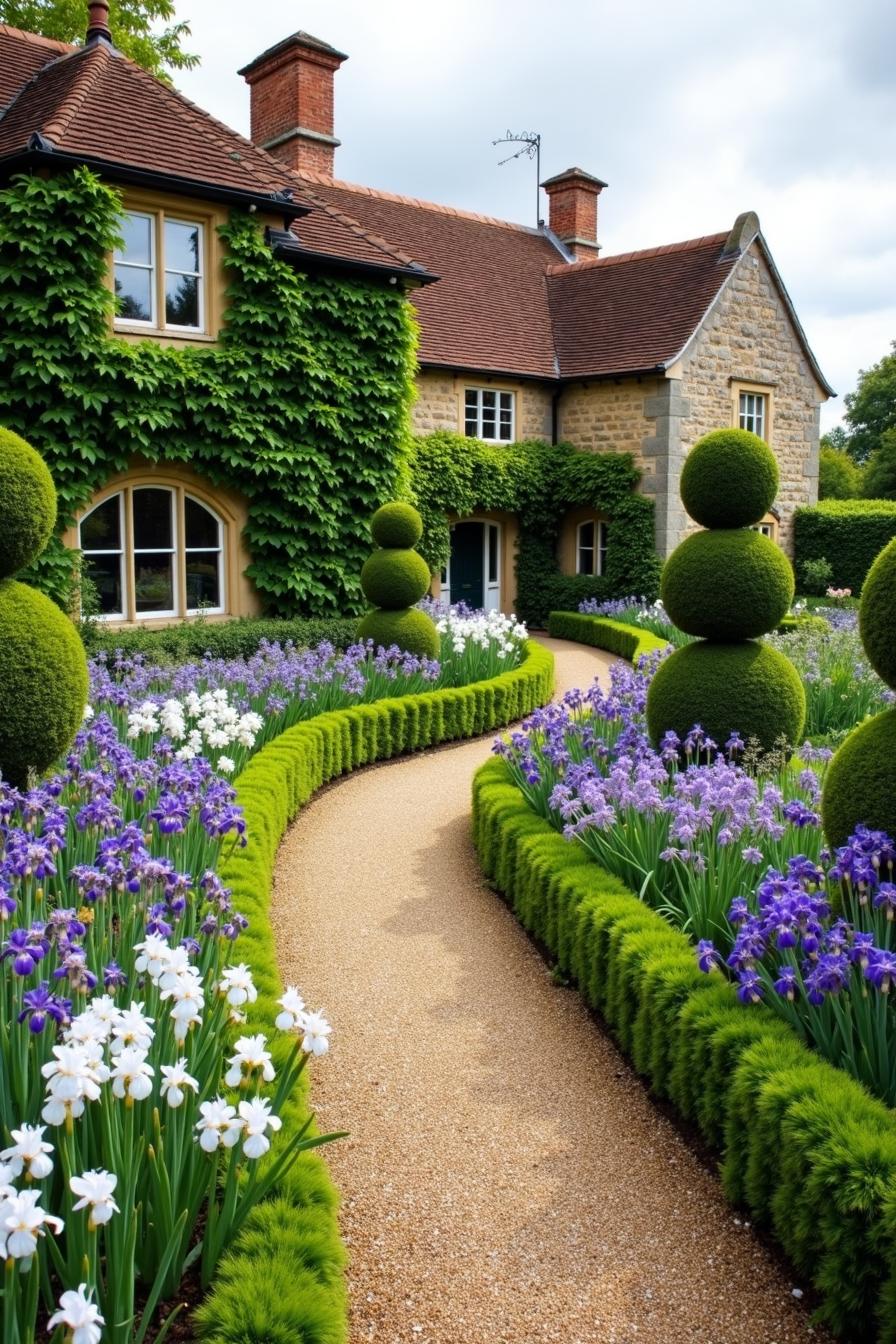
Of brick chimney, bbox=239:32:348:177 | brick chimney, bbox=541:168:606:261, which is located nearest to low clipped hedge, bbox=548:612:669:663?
brick chimney, bbox=239:32:348:177

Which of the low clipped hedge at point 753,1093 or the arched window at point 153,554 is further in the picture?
the arched window at point 153,554

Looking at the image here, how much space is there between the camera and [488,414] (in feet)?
71.6

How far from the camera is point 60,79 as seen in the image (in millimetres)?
14547

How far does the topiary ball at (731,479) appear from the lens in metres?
8.26

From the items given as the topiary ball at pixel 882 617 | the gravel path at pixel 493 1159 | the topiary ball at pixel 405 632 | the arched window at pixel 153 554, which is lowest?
the gravel path at pixel 493 1159

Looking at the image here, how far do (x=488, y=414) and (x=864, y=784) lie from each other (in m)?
18.2

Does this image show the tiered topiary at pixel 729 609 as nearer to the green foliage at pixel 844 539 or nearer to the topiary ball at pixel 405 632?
the topiary ball at pixel 405 632

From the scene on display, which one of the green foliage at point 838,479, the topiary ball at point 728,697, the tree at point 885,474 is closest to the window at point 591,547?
the topiary ball at point 728,697

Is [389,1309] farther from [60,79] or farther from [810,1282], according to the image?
[60,79]

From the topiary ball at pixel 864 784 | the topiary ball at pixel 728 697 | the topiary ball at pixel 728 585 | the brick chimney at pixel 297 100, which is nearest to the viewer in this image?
the topiary ball at pixel 864 784

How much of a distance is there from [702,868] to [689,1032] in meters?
0.99

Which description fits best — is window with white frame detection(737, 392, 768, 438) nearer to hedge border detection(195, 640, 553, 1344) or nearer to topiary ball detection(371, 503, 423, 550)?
topiary ball detection(371, 503, 423, 550)

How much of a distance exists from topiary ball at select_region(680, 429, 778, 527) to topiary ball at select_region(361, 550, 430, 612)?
15.4 feet

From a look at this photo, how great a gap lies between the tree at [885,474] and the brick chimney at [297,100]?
33.2 metres
